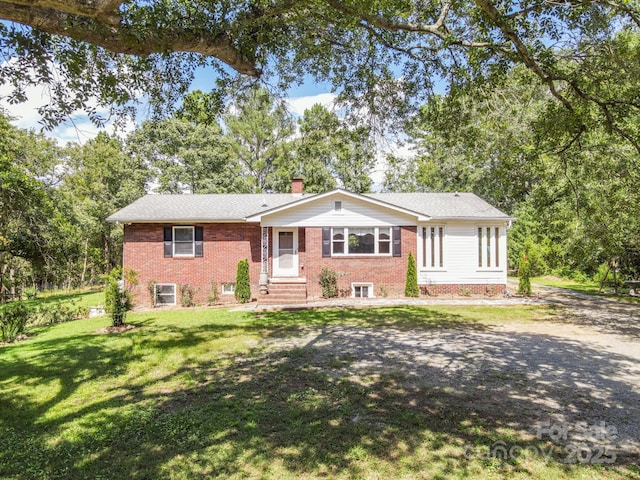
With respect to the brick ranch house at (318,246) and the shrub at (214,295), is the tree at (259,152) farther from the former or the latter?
the shrub at (214,295)

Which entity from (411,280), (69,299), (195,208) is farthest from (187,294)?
(411,280)

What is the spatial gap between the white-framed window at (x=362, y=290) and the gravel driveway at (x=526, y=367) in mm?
5933

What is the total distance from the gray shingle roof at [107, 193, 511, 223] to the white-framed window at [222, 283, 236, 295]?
278cm

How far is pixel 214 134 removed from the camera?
30000mm

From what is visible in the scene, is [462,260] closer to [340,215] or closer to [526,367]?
[340,215]

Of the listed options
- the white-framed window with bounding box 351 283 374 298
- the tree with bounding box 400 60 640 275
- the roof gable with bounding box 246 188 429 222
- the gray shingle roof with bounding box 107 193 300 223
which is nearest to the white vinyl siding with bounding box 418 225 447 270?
the roof gable with bounding box 246 188 429 222

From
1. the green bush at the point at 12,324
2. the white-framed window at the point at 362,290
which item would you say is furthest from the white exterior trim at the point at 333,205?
the green bush at the point at 12,324

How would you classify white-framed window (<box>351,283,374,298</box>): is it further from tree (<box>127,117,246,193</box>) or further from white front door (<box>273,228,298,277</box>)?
tree (<box>127,117,246,193</box>)

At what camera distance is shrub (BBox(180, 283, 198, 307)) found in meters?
15.7

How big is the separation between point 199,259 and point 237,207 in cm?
303

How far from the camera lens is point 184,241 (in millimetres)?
16234

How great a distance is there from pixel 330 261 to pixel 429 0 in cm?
1091

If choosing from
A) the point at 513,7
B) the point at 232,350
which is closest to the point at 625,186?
the point at 513,7

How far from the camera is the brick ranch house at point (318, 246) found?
52.5 ft
